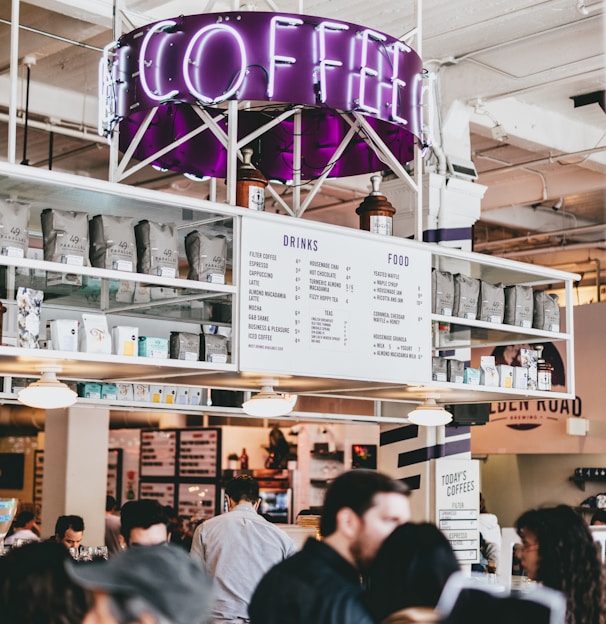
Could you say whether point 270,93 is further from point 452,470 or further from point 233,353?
point 452,470

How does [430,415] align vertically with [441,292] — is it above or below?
below

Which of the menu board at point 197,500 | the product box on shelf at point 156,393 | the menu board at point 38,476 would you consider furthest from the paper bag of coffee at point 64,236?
the menu board at point 38,476

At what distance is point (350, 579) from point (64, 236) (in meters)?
2.36

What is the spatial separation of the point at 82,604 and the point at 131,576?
38cm

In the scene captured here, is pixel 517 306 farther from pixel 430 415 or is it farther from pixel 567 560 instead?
pixel 567 560

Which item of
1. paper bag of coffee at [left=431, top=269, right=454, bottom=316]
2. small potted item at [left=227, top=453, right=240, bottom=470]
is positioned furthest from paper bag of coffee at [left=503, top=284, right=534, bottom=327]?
small potted item at [left=227, top=453, right=240, bottom=470]

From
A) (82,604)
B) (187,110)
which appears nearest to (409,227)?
(187,110)

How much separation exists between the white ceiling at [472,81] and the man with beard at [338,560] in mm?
3103

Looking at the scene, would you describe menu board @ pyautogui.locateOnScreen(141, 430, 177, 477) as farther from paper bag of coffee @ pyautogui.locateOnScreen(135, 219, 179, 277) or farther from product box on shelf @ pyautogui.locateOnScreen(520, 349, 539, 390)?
paper bag of coffee @ pyautogui.locateOnScreen(135, 219, 179, 277)

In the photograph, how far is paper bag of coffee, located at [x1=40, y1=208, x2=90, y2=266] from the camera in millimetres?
4609

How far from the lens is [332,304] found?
5.35m

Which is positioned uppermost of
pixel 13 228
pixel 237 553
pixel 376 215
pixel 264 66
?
pixel 264 66

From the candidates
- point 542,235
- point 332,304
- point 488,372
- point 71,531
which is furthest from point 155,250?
point 542,235

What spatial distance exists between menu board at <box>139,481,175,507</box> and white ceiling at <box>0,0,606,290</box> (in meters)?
3.79
